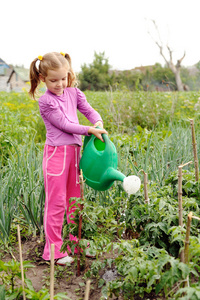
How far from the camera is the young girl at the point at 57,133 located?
166 cm

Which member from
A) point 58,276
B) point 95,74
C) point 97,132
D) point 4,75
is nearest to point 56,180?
point 97,132

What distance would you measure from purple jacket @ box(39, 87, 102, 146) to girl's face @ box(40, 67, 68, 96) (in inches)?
1.5

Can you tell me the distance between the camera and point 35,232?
2.04 m

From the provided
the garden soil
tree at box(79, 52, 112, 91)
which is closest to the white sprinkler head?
the garden soil

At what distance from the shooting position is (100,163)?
1.56m

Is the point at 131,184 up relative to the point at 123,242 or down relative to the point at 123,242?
up

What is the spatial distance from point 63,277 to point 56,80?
1.06 m

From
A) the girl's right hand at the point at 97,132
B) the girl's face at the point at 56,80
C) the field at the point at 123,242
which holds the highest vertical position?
the girl's face at the point at 56,80

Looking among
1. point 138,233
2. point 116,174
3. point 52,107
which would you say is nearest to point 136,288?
point 138,233

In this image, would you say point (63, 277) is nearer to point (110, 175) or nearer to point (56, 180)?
point (56, 180)

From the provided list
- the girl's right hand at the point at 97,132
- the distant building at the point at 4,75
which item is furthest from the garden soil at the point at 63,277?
the distant building at the point at 4,75

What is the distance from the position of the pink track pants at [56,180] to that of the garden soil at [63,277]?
0.09m

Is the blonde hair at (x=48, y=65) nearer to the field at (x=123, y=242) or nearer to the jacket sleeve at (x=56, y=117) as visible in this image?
the jacket sleeve at (x=56, y=117)

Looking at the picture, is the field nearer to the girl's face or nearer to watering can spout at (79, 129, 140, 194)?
watering can spout at (79, 129, 140, 194)
